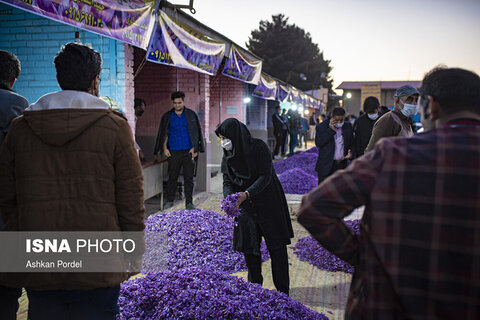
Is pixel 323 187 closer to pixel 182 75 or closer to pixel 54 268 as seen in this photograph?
pixel 54 268

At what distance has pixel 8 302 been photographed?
2.48m

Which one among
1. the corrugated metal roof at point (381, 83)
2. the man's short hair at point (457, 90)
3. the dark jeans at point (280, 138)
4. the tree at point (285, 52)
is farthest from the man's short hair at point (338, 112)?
the tree at point (285, 52)

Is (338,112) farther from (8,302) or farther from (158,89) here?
(8,302)

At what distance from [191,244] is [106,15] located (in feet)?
10.4

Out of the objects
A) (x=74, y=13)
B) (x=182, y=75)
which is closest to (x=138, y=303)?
(x=74, y=13)

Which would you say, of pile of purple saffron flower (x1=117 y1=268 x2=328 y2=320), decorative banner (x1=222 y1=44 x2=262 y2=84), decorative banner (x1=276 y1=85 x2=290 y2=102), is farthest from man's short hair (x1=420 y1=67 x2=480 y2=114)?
decorative banner (x1=276 y1=85 x2=290 y2=102)

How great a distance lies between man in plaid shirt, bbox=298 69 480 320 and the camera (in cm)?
138

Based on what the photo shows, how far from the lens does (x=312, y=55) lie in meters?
66.1

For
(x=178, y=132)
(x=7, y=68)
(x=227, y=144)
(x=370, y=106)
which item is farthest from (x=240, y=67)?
(x=7, y=68)

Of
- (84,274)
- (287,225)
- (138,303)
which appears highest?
(84,274)

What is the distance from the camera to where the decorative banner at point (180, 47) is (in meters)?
5.97

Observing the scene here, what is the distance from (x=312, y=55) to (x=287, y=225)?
65.8 metres

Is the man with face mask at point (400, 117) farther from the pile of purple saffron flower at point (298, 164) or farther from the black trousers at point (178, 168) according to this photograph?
the pile of purple saffron flower at point (298, 164)

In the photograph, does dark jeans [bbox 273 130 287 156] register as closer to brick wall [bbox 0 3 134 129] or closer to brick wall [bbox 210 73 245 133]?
brick wall [bbox 210 73 245 133]
